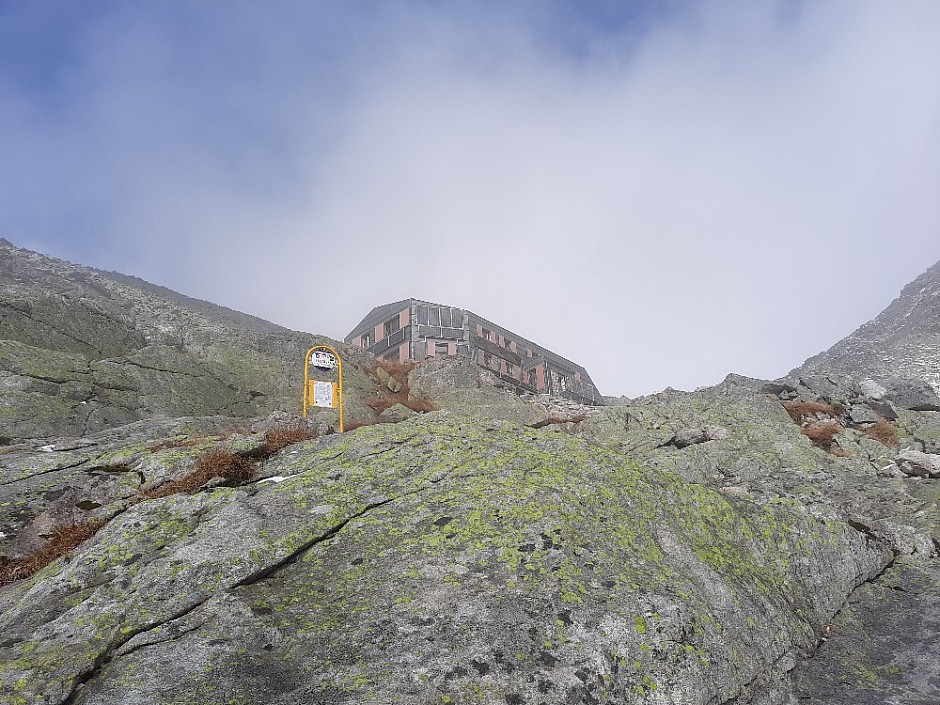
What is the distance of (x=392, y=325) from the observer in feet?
221

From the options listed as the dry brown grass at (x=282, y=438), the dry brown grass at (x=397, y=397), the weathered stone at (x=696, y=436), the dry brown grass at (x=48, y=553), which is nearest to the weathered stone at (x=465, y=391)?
the dry brown grass at (x=397, y=397)

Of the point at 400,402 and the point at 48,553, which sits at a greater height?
the point at 400,402

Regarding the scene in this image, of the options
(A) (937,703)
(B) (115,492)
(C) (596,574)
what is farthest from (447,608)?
(B) (115,492)

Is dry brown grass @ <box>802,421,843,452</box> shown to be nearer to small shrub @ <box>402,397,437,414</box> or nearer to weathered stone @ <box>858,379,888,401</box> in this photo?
weathered stone @ <box>858,379,888,401</box>

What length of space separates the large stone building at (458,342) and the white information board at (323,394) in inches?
1608

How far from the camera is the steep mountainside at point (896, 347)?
80.1m

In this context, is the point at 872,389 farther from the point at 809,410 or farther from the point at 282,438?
the point at 282,438

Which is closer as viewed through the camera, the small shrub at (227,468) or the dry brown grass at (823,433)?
the small shrub at (227,468)

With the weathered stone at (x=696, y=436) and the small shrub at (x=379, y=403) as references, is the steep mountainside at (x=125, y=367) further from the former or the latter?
the weathered stone at (x=696, y=436)

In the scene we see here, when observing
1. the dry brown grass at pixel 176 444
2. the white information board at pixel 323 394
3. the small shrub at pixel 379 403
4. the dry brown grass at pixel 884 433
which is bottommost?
the dry brown grass at pixel 884 433

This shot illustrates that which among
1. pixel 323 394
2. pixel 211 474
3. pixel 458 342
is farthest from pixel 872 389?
pixel 458 342

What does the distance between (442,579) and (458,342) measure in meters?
59.1

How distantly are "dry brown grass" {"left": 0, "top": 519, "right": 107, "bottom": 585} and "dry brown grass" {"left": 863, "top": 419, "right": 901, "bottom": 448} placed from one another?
79.7ft

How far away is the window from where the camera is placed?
66250 millimetres
